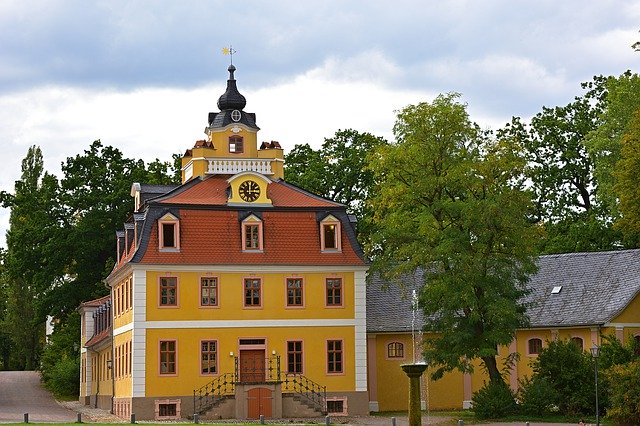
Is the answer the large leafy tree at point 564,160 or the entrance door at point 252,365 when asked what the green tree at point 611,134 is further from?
the entrance door at point 252,365

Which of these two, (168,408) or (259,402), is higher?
(259,402)

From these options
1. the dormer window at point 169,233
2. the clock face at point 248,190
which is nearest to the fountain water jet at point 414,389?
the dormer window at point 169,233

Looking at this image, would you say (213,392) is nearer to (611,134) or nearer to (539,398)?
(539,398)

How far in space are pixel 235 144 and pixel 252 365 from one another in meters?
9.91

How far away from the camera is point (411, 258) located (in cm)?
4784

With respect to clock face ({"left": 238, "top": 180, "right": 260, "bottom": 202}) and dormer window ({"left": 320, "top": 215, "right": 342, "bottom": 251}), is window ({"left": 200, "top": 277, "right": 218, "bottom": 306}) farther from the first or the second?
dormer window ({"left": 320, "top": 215, "right": 342, "bottom": 251})

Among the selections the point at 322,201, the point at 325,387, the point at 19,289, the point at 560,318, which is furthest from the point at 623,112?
the point at 19,289

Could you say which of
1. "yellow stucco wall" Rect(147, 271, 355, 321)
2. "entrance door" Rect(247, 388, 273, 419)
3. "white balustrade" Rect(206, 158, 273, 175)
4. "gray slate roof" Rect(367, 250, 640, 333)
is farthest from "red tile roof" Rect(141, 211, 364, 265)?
"entrance door" Rect(247, 388, 273, 419)

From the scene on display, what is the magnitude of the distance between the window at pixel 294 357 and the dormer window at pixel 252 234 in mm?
4005

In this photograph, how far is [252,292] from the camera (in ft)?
169

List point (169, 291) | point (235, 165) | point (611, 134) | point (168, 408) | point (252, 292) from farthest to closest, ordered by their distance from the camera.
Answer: point (611, 134) → point (235, 165) → point (252, 292) → point (169, 291) → point (168, 408)

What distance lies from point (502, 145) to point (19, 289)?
176ft

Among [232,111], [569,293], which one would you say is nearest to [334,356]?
[569,293]

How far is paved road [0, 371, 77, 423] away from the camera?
171 ft
